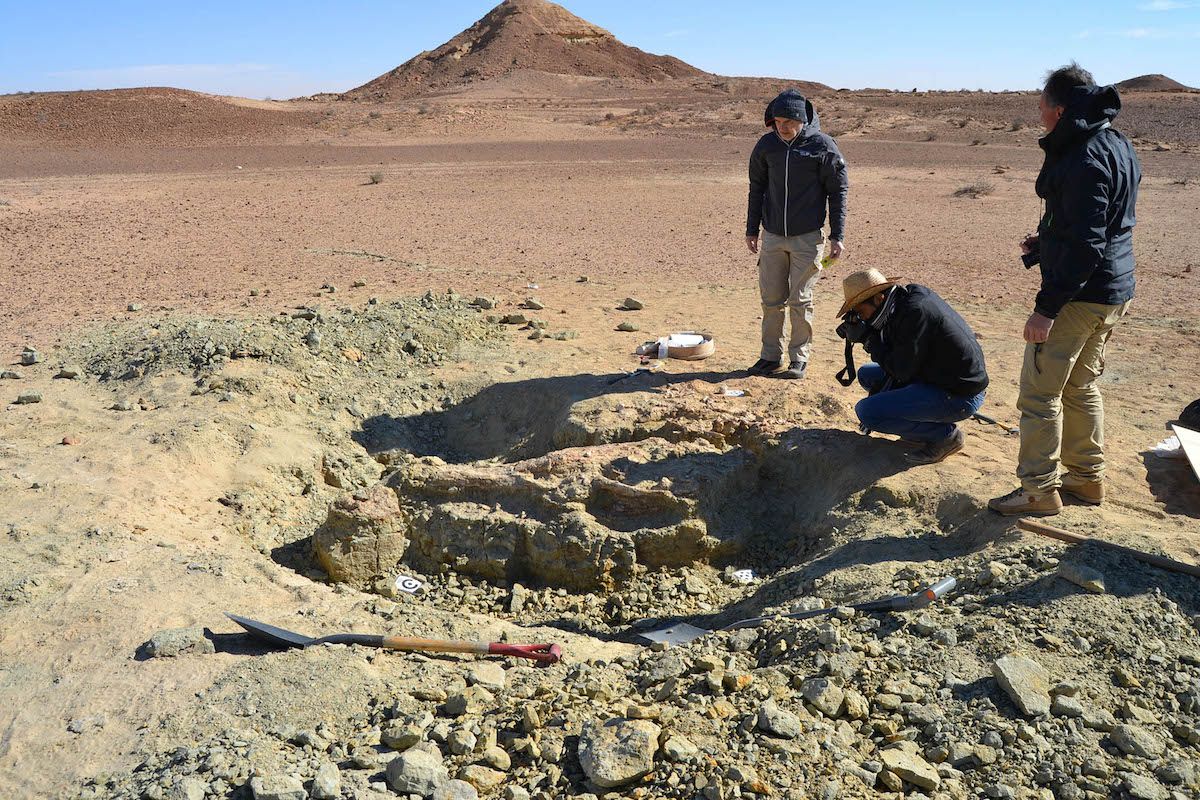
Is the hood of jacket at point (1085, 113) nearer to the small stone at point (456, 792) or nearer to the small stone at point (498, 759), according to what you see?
the small stone at point (498, 759)

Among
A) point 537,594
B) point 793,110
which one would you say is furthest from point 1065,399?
point 537,594

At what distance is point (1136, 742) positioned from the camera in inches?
122

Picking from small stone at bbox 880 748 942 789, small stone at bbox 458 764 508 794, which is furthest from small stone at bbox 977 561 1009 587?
small stone at bbox 458 764 508 794

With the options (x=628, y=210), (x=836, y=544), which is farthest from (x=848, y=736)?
(x=628, y=210)

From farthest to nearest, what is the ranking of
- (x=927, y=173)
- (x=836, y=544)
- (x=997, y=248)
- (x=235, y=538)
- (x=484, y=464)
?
(x=927, y=173) < (x=997, y=248) < (x=484, y=464) < (x=235, y=538) < (x=836, y=544)

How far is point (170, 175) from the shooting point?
20.1m

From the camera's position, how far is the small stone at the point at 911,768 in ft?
9.74

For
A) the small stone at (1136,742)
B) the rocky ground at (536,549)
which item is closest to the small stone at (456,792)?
the rocky ground at (536,549)

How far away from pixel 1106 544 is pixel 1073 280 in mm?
1134

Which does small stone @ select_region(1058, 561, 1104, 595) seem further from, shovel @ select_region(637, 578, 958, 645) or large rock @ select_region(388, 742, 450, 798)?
large rock @ select_region(388, 742, 450, 798)

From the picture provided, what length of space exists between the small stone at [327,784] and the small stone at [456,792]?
0.30 m

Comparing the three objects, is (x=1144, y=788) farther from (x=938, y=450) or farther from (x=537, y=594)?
(x=537, y=594)

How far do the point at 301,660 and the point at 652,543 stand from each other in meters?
2.08

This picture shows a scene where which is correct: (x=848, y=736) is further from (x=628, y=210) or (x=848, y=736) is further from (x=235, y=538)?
(x=628, y=210)
